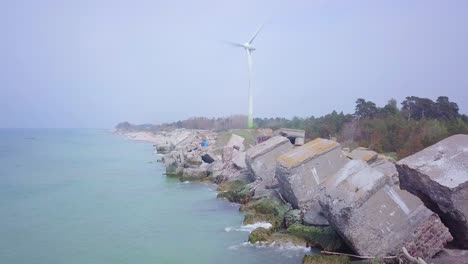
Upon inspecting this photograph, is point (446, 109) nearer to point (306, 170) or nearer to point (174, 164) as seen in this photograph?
point (174, 164)

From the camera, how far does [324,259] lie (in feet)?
34.2

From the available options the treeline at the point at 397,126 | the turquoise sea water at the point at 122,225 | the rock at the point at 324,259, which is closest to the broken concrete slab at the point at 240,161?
the turquoise sea water at the point at 122,225

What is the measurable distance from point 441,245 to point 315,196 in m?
4.52

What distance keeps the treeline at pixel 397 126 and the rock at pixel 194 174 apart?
1007 cm

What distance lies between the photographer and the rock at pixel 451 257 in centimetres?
898

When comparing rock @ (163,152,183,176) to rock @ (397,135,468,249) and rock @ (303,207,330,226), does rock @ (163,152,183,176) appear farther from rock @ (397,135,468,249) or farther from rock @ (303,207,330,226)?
rock @ (397,135,468,249)

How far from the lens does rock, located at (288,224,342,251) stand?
36.5 feet

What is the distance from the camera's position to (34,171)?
34.8m

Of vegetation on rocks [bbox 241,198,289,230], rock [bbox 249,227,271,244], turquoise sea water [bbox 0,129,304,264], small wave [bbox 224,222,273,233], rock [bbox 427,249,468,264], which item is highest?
rock [bbox 427,249,468,264]

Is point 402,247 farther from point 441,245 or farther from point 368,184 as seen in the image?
point 368,184

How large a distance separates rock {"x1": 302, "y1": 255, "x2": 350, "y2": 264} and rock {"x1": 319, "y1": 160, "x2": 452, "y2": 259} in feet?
1.46

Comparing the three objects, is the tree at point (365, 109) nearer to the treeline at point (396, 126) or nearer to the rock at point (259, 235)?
the treeline at point (396, 126)

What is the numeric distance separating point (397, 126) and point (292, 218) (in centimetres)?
1919

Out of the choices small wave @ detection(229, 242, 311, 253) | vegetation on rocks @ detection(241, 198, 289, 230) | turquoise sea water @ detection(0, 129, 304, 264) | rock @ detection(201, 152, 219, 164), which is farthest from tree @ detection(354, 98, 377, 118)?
small wave @ detection(229, 242, 311, 253)
